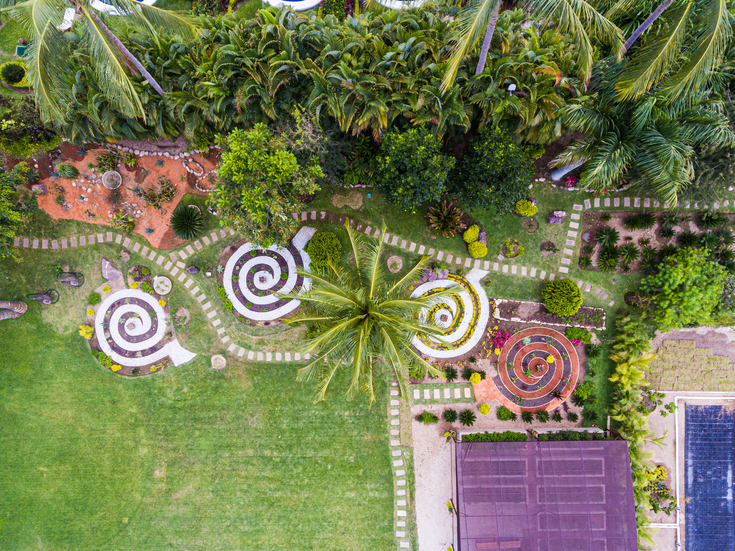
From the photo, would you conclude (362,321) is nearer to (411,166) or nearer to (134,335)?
(411,166)

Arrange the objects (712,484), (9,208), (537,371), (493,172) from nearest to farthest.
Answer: (493,172) < (9,208) < (712,484) < (537,371)

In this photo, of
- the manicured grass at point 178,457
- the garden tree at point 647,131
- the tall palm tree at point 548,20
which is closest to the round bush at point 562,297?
the garden tree at point 647,131

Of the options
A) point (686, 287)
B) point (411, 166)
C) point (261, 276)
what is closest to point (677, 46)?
point (411, 166)

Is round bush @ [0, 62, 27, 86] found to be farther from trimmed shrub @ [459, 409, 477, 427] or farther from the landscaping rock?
trimmed shrub @ [459, 409, 477, 427]

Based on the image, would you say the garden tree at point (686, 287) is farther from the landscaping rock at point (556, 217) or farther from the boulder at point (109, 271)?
the boulder at point (109, 271)

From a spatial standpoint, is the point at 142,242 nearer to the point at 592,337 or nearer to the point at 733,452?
the point at 592,337

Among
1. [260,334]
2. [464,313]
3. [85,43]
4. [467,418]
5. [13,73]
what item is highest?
[13,73]

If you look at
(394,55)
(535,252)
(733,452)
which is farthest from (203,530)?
(733,452)
